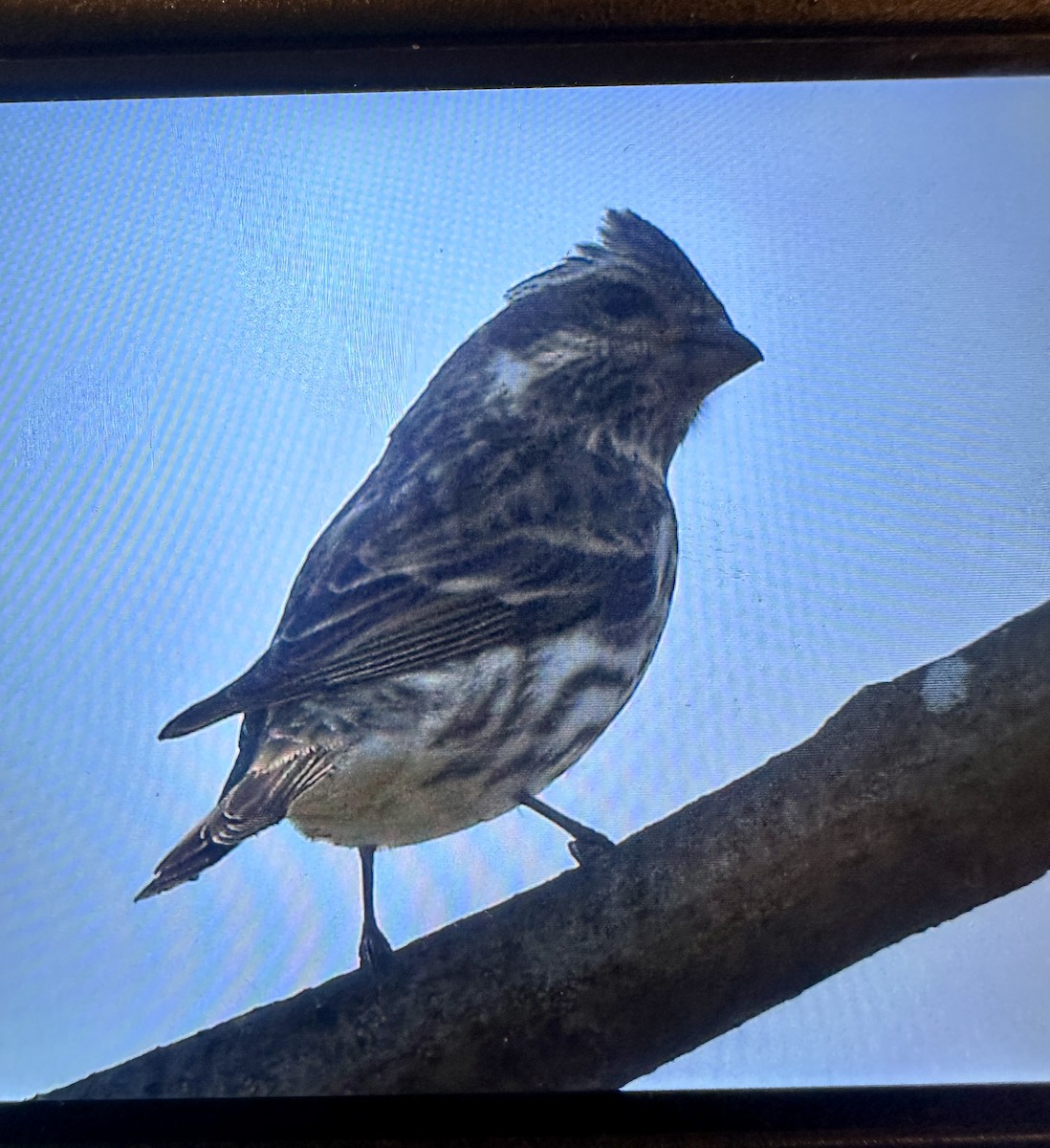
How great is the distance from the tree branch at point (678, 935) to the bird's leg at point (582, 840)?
0.04 ft

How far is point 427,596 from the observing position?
993 mm

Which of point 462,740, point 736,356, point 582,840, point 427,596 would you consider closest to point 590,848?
point 582,840

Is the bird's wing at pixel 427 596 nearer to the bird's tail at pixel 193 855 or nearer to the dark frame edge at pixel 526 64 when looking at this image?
the bird's tail at pixel 193 855

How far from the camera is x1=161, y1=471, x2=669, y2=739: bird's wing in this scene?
3.17 feet

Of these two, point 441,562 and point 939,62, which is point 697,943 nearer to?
point 441,562

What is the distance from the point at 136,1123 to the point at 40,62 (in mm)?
982

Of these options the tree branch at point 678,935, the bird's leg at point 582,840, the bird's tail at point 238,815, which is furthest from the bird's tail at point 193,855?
the bird's leg at point 582,840

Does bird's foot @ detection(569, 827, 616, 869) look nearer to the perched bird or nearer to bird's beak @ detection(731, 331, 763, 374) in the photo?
the perched bird

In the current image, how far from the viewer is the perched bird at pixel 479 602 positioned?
0.96 meters

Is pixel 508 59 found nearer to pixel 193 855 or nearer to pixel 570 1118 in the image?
pixel 193 855

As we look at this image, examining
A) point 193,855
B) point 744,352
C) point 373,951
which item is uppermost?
point 744,352

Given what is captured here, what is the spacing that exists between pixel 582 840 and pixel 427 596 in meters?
0.24

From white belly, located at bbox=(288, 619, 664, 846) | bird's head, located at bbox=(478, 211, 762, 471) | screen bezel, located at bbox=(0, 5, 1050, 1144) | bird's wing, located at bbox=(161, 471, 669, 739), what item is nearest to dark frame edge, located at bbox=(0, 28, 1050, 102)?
screen bezel, located at bbox=(0, 5, 1050, 1144)

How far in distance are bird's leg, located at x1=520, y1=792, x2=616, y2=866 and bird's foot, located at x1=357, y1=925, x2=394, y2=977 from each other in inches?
6.3
